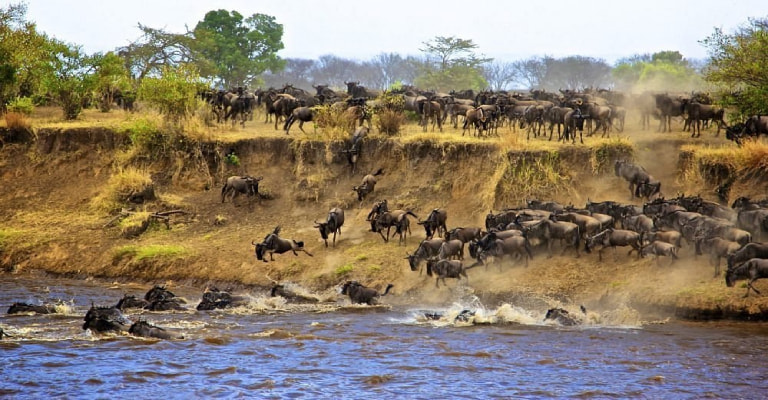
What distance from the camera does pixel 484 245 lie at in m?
18.6

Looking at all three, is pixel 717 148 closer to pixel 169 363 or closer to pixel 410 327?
pixel 410 327

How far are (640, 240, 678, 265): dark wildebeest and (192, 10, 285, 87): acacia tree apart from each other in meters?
38.9

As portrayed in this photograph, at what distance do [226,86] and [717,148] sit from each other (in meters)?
36.9

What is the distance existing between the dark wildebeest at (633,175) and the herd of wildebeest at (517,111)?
188cm

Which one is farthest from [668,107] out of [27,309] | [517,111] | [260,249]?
[27,309]

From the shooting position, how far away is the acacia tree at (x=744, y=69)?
23547 millimetres

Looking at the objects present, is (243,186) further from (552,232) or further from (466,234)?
(552,232)

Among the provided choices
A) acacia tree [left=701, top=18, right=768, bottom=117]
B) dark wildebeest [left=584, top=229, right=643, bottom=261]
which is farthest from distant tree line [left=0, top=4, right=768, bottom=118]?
dark wildebeest [left=584, top=229, right=643, bottom=261]

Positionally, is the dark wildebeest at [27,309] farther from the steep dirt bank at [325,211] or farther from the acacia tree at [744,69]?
the acacia tree at [744,69]

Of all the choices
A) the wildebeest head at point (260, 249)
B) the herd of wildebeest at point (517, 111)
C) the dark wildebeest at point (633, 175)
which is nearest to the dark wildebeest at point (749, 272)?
the dark wildebeest at point (633, 175)

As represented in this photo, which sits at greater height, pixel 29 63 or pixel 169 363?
pixel 29 63

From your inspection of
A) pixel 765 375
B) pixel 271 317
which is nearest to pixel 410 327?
pixel 271 317

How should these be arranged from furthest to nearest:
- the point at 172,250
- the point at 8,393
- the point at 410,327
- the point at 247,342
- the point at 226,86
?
the point at 226,86
the point at 172,250
the point at 410,327
the point at 247,342
the point at 8,393

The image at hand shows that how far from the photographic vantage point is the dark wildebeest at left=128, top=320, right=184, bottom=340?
14762 millimetres
